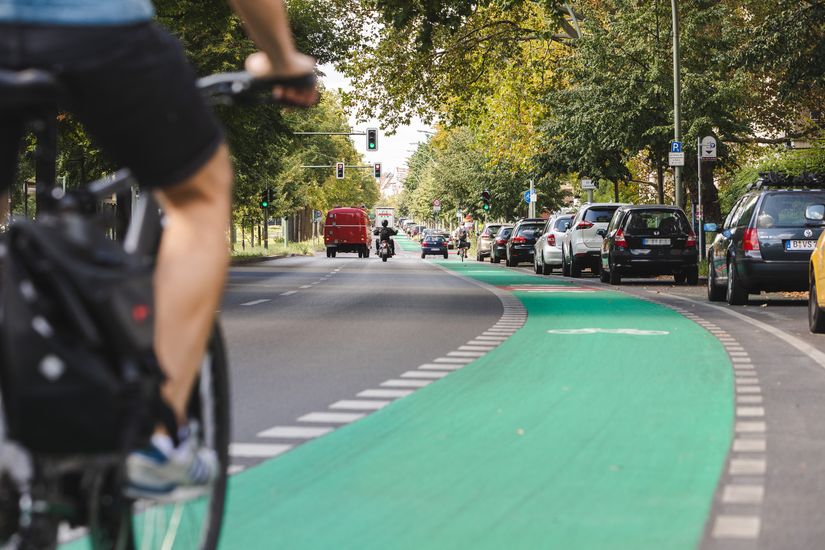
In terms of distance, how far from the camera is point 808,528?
537 centimetres

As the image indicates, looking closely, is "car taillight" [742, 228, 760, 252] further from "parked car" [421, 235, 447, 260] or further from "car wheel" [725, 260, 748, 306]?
"parked car" [421, 235, 447, 260]

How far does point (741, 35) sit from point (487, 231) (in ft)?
83.7

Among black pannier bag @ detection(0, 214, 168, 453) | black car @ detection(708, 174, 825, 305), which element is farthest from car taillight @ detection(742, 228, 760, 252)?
black pannier bag @ detection(0, 214, 168, 453)

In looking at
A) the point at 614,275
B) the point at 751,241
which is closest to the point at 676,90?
the point at 614,275

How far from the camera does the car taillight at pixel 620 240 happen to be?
105 ft

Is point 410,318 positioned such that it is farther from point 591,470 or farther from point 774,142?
point 774,142

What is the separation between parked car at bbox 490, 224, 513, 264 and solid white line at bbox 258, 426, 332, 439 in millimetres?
51280

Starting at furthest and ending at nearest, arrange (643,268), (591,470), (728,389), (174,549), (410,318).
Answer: (643,268) → (410,318) → (728,389) → (591,470) → (174,549)

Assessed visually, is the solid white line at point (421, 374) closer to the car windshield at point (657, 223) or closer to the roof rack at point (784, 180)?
the roof rack at point (784, 180)

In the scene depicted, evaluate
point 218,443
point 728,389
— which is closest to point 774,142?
point 728,389

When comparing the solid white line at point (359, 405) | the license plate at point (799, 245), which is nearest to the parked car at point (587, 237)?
the license plate at point (799, 245)

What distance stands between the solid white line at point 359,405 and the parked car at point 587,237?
94.1 feet

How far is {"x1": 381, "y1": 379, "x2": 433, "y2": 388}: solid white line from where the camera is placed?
406 inches

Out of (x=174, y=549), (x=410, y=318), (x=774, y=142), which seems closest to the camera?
(x=174, y=549)
